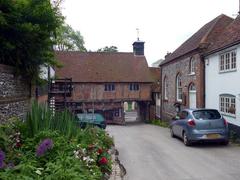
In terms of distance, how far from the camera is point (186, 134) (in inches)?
545

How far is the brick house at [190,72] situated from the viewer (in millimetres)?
20531

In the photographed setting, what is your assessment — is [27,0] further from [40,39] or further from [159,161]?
[159,161]

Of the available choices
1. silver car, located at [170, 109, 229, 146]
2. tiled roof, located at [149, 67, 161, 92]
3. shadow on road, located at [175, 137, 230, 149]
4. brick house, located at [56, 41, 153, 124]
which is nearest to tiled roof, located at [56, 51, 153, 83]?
brick house, located at [56, 41, 153, 124]

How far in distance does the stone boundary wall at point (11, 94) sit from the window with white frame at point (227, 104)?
10.3 m

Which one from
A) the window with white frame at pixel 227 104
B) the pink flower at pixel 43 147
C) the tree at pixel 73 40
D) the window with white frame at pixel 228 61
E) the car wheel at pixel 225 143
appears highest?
the tree at pixel 73 40

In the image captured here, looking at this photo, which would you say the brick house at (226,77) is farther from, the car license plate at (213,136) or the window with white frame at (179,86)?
the window with white frame at (179,86)

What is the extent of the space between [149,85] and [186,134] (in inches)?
1016

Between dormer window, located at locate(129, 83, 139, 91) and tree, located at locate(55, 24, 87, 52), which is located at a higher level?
tree, located at locate(55, 24, 87, 52)

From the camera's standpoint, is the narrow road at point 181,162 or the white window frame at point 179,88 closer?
the narrow road at point 181,162

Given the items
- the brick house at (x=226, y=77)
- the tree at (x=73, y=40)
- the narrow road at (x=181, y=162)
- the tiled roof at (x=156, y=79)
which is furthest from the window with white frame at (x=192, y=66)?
the tree at (x=73, y=40)

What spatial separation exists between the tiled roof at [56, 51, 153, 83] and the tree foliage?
26272mm

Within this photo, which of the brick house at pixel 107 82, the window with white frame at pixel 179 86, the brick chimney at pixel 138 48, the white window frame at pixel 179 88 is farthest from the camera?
the brick chimney at pixel 138 48

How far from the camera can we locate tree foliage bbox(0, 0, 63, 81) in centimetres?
912

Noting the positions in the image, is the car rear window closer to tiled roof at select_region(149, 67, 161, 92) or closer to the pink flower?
the pink flower
